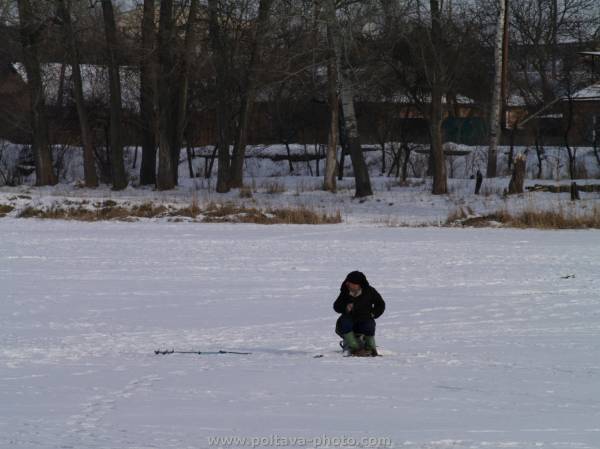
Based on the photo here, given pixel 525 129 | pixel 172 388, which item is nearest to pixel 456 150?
pixel 525 129

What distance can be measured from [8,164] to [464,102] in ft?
77.7

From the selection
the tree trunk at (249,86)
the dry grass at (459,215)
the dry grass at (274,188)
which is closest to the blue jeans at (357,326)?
the dry grass at (459,215)

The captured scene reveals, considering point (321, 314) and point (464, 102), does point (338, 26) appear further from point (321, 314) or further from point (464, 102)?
point (464, 102)

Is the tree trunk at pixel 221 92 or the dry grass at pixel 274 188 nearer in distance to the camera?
the dry grass at pixel 274 188

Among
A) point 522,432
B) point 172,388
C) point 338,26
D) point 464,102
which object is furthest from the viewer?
point 464,102

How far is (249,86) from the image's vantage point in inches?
1324

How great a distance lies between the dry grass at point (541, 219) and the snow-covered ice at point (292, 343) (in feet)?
7.19

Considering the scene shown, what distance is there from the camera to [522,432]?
6.59 meters

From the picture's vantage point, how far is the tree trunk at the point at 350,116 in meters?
28.5

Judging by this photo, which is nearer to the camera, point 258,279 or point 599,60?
point 258,279

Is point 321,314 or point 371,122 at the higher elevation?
point 371,122

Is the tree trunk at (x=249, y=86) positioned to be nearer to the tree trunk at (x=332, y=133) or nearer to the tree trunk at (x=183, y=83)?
the tree trunk at (x=183, y=83)

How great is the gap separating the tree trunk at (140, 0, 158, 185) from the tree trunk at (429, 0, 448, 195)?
9398 millimetres

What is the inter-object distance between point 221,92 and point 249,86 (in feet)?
5.22
